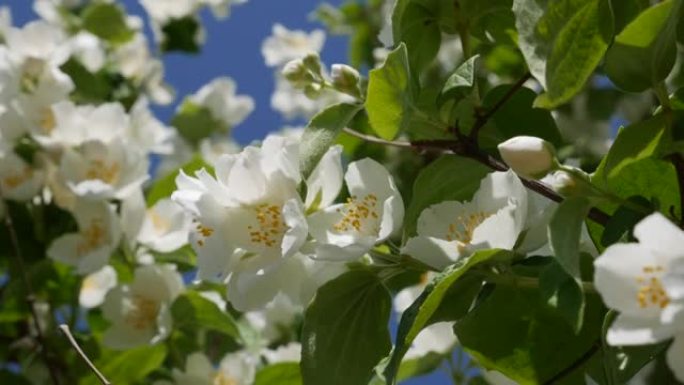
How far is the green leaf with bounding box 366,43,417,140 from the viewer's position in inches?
39.6

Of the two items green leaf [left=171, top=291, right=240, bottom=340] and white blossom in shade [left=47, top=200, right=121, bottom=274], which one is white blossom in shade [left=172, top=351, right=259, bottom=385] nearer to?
green leaf [left=171, top=291, right=240, bottom=340]

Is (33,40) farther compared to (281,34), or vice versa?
(281,34)

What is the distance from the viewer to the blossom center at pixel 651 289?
0.76m

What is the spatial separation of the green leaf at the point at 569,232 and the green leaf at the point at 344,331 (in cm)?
23

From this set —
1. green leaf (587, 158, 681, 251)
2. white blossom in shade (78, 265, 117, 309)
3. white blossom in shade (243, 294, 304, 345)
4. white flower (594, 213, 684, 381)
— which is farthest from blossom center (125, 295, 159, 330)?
white flower (594, 213, 684, 381)

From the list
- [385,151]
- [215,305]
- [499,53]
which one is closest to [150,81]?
[385,151]

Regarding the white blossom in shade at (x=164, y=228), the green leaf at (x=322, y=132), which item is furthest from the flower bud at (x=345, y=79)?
the white blossom in shade at (x=164, y=228)

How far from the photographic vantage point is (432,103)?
114cm

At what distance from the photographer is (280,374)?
1585 mm

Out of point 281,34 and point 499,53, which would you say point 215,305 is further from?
point 281,34

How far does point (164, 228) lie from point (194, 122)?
1.12 metres

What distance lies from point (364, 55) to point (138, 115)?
2.96 feet

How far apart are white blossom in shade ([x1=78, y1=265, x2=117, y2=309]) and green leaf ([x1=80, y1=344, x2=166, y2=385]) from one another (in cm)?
16

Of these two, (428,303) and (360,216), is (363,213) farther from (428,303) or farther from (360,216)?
(428,303)
